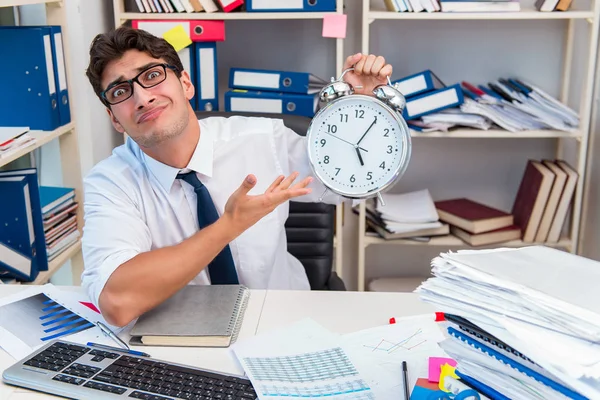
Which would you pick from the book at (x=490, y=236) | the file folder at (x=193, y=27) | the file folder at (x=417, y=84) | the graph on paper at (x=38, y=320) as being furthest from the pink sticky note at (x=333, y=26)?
the graph on paper at (x=38, y=320)

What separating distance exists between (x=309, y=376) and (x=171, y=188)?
2.22ft

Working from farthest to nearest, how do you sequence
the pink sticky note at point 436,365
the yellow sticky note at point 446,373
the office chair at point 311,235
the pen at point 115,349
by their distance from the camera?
1. the office chair at point 311,235
2. the pen at point 115,349
3. the pink sticky note at point 436,365
4. the yellow sticky note at point 446,373

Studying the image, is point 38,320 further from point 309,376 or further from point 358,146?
point 358,146

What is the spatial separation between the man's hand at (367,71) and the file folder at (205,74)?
1.23m

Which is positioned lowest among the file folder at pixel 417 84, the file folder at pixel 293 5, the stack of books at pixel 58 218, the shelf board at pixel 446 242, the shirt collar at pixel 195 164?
the shelf board at pixel 446 242

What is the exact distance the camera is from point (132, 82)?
1.60 metres

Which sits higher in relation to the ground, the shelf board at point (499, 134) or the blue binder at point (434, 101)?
the blue binder at point (434, 101)

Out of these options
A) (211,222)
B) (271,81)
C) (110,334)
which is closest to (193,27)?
(271,81)

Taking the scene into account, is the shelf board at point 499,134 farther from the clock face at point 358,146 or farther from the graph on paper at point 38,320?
the graph on paper at point 38,320

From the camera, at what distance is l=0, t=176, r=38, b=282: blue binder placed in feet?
7.07

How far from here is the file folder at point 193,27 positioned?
2627 mm

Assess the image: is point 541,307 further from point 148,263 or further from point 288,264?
point 288,264

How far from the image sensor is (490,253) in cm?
109

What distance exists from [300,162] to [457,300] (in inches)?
36.5
